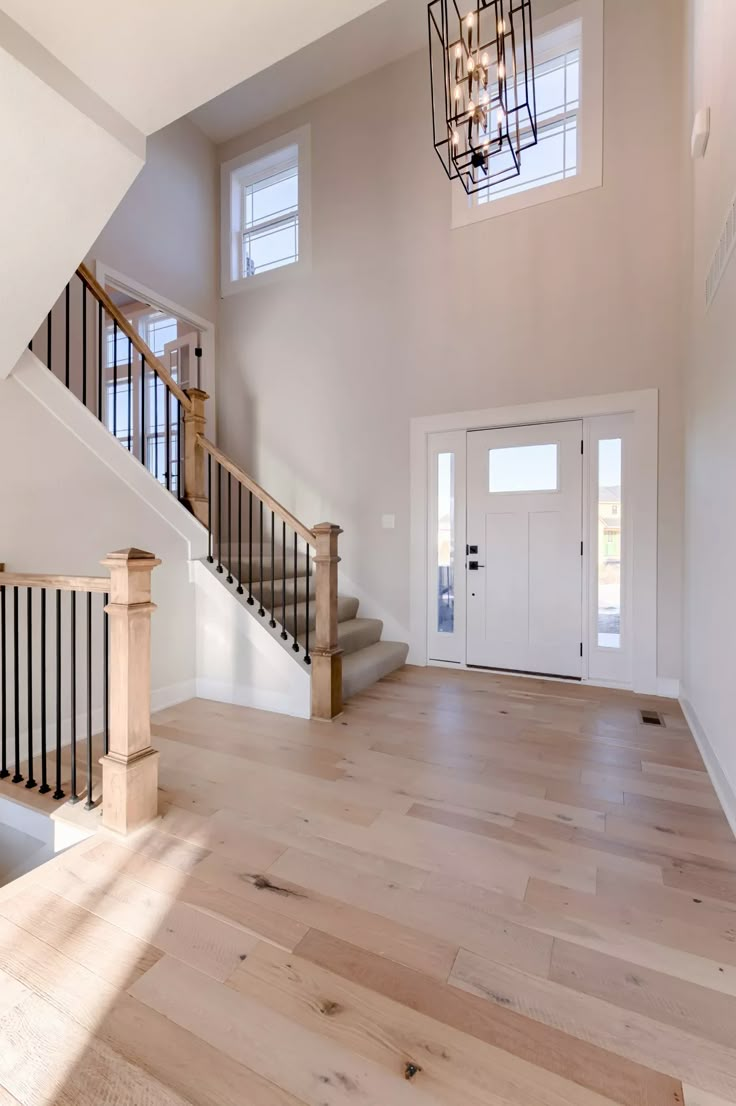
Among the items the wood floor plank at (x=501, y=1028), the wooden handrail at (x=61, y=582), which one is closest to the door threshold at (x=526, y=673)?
the wood floor plank at (x=501, y=1028)

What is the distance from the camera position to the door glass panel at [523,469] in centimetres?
385

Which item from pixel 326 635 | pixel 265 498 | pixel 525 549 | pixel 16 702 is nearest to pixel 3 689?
pixel 16 702

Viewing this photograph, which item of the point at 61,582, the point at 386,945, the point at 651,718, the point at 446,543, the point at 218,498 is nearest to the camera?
the point at 386,945

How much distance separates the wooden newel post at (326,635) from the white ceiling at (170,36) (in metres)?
2.00

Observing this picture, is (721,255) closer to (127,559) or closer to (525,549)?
(525,549)

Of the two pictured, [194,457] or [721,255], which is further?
[194,457]

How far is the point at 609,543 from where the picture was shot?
3.66 meters

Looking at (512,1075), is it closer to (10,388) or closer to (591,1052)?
(591,1052)

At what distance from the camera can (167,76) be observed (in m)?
1.58

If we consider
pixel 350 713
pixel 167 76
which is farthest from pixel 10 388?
pixel 350 713

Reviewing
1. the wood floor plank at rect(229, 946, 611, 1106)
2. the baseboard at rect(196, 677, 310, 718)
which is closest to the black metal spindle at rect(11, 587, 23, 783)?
the baseboard at rect(196, 677, 310, 718)

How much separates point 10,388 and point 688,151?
4.15m

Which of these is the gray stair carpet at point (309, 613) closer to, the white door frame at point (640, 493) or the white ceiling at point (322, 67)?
the white door frame at point (640, 493)

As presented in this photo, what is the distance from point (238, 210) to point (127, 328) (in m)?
3.18
